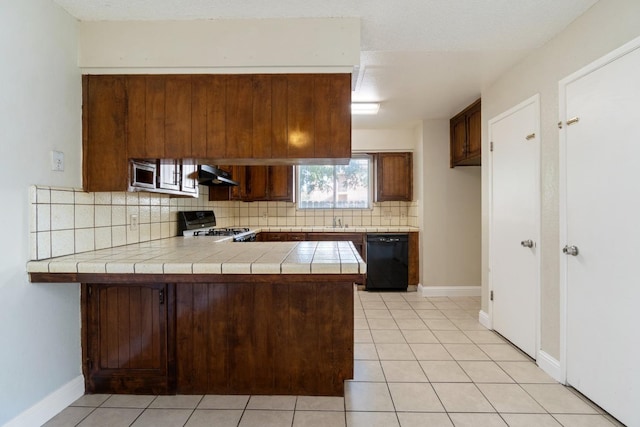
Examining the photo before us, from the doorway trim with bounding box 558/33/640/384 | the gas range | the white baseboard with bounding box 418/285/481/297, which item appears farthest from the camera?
the white baseboard with bounding box 418/285/481/297

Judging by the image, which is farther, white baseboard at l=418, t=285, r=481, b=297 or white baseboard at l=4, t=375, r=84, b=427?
white baseboard at l=418, t=285, r=481, b=297

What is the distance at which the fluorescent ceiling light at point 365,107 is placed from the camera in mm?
3631

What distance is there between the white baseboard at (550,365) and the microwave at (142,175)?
3044 millimetres

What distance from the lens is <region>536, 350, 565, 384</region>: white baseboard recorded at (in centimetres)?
220

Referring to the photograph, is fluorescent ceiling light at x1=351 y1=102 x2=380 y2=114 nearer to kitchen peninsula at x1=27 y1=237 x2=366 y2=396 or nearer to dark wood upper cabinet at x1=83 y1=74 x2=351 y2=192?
dark wood upper cabinet at x1=83 y1=74 x2=351 y2=192

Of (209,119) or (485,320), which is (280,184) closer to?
(209,119)

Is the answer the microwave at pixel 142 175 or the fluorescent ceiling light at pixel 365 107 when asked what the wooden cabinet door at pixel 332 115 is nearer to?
the microwave at pixel 142 175

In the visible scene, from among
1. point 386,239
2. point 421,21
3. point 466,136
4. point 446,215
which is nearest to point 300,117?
point 421,21

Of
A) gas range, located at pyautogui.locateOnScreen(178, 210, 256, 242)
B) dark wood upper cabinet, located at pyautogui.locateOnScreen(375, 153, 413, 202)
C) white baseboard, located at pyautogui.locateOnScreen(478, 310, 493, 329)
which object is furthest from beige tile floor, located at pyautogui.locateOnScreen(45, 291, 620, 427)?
dark wood upper cabinet, located at pyautogui.locateOnScreen(375, 153, 413, 202)

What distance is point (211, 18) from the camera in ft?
6.67

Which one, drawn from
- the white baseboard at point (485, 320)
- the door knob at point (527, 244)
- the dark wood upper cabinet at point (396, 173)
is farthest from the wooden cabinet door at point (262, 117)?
the dark wood upper cabinet at point (396, 173)

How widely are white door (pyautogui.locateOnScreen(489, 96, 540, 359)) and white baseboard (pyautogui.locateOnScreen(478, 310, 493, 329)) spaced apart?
70 millimetres

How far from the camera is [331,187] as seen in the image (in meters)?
5.35

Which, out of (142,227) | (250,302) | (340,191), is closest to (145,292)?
(250,302)
